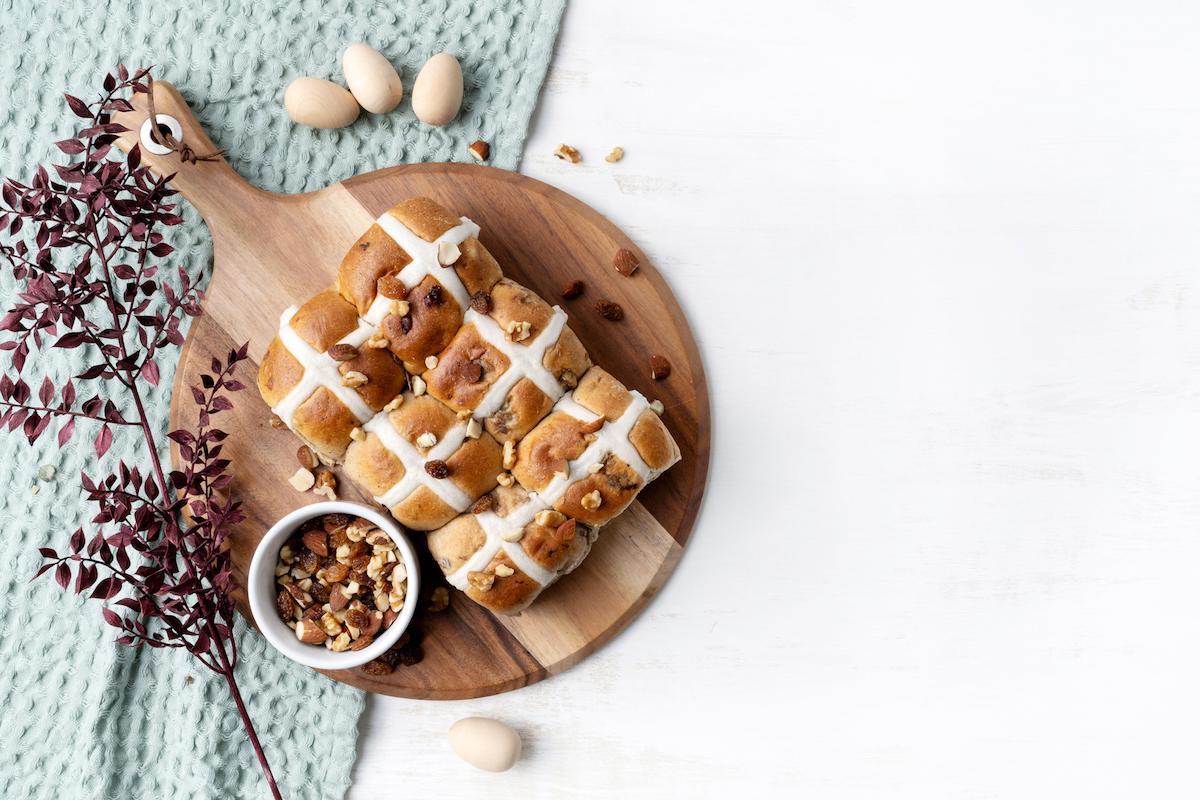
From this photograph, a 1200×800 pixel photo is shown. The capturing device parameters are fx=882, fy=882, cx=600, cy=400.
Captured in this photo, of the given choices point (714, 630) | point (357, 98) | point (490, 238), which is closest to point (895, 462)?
point (714, 630)

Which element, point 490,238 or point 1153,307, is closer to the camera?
point 490,238

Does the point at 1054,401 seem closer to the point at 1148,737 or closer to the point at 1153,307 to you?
the point at 1153,307

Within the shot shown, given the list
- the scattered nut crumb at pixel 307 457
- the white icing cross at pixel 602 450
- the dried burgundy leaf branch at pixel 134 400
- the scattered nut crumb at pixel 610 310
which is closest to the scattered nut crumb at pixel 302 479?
the scattered nut crumb at pixel 307 457

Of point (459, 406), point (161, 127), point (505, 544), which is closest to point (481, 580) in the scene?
point (505, 544)

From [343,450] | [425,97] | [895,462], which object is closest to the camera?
[343,450]

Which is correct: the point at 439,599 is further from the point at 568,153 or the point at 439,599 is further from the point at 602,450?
the point at 568,153

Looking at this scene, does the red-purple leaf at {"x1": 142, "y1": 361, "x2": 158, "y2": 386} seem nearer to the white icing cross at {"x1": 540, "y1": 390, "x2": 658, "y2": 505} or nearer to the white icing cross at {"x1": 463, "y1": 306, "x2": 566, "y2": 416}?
the white icing cross at {"x1": 463, "y1": 306, "x2": 566, "y2": 416}

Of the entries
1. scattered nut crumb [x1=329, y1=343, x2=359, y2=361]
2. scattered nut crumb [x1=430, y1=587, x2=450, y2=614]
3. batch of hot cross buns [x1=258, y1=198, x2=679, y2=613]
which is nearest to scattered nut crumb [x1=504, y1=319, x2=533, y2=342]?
batch of hot cross buns [x1=258, y1=198, x2=679, y2=613]
